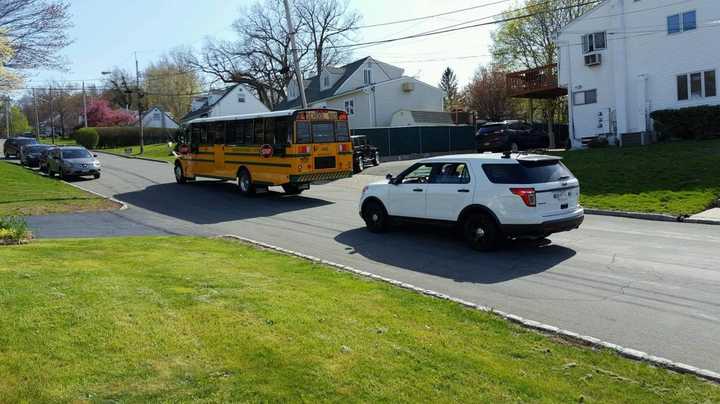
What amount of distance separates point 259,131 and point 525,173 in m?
11.3

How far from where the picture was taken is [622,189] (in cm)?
1759

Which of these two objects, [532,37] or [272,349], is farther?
[532,37]

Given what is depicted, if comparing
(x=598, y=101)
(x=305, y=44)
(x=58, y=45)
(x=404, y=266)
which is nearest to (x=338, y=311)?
(x=404, y=266)

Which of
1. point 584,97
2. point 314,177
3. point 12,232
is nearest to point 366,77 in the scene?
point 584,97

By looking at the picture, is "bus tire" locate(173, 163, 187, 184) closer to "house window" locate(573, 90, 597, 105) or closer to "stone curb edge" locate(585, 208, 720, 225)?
"stone curb edge" locate(585, 208, 720, 225)

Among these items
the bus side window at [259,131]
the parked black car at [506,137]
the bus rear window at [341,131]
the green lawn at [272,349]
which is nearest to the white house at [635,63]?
the parked black car at [506,137]

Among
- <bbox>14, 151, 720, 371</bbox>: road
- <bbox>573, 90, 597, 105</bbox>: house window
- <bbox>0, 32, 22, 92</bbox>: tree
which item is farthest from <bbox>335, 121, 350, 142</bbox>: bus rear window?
<bbox>573, 90, 597, 105</bbox>: house window

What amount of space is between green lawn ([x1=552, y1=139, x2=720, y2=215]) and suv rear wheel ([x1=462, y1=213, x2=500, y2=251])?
6.04 meters

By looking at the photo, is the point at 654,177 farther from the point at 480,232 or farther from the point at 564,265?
the point at 564,265

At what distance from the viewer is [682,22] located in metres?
27.6

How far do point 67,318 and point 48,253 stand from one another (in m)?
4.23

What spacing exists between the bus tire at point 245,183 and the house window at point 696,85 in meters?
20.0

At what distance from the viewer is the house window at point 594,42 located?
30.9 meters

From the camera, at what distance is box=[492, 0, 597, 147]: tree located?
52938mm
